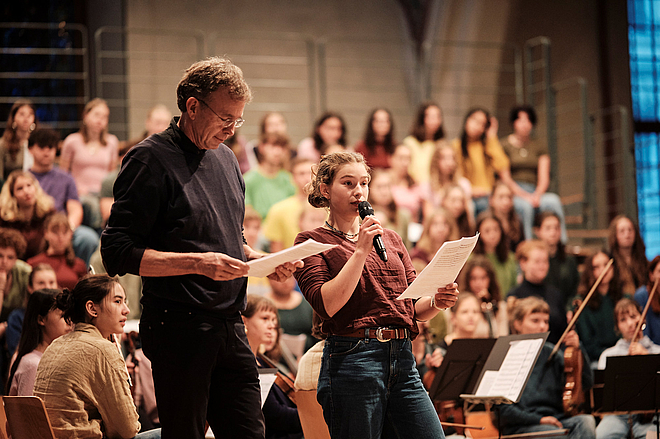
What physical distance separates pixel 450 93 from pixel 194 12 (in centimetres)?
324

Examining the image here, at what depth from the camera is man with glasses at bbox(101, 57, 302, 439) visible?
6.58 feet

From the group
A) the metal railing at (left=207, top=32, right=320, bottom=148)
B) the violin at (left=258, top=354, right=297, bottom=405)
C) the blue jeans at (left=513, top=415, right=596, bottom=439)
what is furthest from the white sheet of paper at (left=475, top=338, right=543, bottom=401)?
the metal railing at (left=207, top=32, right=320, bottom=148)


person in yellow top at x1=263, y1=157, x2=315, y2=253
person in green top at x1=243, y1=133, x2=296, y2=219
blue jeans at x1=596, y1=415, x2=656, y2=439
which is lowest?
blue jeans at x1=596, y1=415, x2=656, y2=439

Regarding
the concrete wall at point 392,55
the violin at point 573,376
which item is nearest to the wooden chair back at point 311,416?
the violin at point 573,376

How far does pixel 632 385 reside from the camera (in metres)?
3.82

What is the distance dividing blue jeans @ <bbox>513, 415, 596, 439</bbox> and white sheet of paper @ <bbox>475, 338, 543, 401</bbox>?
590mm

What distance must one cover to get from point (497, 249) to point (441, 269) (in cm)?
392

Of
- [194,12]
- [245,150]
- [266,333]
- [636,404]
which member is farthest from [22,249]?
[194,12]

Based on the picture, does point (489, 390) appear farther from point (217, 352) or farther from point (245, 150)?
point (245, 150)

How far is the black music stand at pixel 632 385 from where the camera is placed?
3.79 m

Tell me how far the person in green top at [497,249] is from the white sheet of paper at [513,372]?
233cm

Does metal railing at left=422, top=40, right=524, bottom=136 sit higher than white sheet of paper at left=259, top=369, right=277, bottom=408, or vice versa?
metal railing at left=422, top=40, right=524, bottom=136

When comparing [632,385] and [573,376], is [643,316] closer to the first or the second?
[573,376]

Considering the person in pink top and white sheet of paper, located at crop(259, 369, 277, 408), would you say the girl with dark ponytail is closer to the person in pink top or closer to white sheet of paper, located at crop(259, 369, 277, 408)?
white sheet of paper, located at crop(259, 369, 277, 408)
